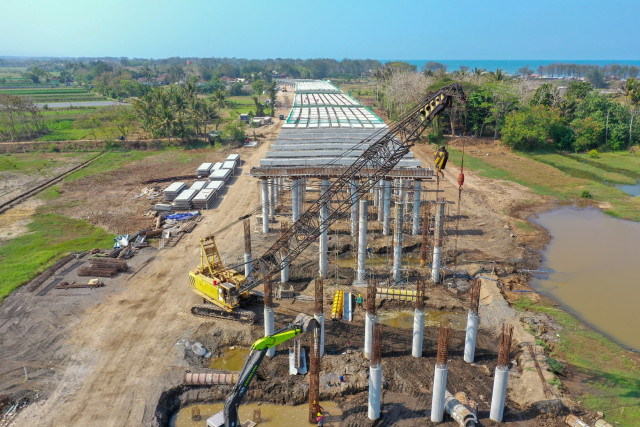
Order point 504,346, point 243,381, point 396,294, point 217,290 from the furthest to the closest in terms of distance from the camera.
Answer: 1. point 396,294
2. point 217,290
3. point 243,381
4. point 504,346

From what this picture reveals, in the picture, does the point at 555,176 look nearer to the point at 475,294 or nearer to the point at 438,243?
the point at 438,243

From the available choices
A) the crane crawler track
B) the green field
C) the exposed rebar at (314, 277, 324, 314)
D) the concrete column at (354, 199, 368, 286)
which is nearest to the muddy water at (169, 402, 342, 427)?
the exposed rebar at (314, 277, 324, 314)

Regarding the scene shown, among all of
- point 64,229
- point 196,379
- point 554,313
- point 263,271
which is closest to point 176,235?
point 64,229

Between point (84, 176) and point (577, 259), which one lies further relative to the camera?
point (84, 176)

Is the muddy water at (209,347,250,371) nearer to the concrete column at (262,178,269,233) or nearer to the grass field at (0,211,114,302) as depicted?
the concrete column at (262,178,269,233)

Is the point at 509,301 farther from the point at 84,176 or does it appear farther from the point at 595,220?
the point at 84,176

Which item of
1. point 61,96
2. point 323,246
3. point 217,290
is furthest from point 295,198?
point 61,96

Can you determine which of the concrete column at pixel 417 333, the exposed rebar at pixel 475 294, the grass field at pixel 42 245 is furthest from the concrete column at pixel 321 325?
the grass field at pixel 42 245
